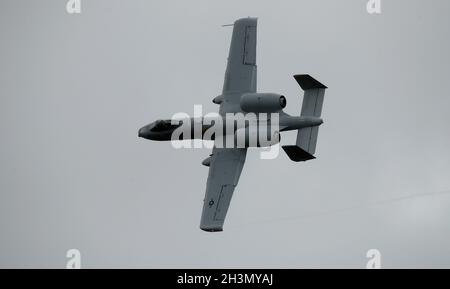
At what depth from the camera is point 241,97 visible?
6303 centimetres

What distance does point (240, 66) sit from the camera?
65.0 metres

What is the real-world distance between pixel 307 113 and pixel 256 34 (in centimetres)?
717

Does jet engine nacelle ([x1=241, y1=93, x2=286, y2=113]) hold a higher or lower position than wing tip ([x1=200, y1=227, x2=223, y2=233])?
higher

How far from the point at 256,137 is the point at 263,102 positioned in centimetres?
263

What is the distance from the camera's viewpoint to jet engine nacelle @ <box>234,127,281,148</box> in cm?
6047

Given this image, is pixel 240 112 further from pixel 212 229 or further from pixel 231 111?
pixel 212 229

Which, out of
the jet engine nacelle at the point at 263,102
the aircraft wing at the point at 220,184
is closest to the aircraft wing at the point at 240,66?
the jet engine nacelle at the point at 263,102

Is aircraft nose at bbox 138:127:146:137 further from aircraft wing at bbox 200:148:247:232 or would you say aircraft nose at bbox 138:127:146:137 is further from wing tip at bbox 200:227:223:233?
wing tip at bbox 200:227:223:233

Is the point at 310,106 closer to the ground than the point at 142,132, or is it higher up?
higher up

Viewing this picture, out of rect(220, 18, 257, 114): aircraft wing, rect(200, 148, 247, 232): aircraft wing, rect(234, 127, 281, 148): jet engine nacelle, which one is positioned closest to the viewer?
rect(200, 148, 247, 232): aircraft wing

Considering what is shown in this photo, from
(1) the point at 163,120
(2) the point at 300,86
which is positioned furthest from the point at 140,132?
(2) the point at 300,86

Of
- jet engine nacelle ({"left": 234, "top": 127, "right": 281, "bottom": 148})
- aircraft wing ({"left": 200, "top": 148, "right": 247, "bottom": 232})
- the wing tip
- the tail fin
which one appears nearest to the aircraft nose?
aircraft wing ({"left": 200, "top": 148, "right": 247, "bottom": 232})

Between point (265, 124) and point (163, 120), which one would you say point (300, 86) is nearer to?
point (265, 124)

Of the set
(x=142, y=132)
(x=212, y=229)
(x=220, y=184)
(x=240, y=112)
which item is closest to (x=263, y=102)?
(x=240, y=112)
